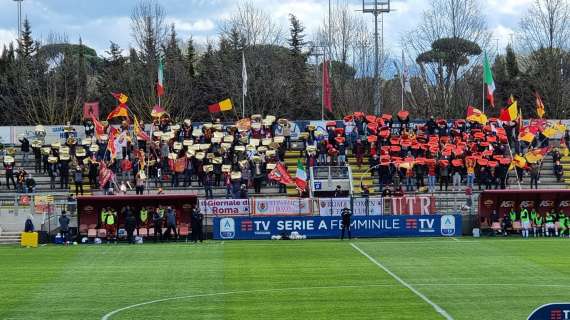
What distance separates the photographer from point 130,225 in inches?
1709

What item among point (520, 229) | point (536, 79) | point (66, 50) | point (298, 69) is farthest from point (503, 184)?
point (66, 50)

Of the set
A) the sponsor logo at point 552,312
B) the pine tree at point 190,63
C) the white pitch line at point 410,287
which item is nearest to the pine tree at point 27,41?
the pine tree at point 190,63

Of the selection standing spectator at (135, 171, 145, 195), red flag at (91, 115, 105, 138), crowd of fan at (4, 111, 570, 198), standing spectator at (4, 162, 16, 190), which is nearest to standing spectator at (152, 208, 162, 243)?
standing spectator at (135, 171, 145, 195)

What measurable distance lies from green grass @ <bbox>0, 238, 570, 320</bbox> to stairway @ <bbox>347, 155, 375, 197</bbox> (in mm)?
13655

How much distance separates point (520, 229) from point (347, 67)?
3760cm

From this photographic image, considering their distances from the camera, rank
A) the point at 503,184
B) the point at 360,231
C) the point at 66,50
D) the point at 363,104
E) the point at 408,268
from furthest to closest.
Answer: the point at 66,50 → the point at 363,104 → the point at 503,184 → the point at 360,231 → the point at 408,268

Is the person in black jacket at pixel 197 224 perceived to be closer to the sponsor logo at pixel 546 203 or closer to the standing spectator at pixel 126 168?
the standing spectator at pixel 126 168

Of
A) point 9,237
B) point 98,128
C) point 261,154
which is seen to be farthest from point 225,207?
point 98,128

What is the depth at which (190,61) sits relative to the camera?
89.8 m

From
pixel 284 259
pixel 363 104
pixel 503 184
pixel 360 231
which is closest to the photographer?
pixel 284 259

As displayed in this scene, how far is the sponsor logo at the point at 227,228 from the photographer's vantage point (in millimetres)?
45031

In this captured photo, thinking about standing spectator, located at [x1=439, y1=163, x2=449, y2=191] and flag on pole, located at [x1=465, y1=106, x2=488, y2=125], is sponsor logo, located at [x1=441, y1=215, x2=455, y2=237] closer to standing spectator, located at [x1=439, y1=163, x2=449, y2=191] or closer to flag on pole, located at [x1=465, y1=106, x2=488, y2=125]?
standing spectator, located at [x1=439, y1=163, x2=449, y2=191]

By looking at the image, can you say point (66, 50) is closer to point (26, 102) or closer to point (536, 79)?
point (26, 102)

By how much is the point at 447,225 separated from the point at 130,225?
14.9m
